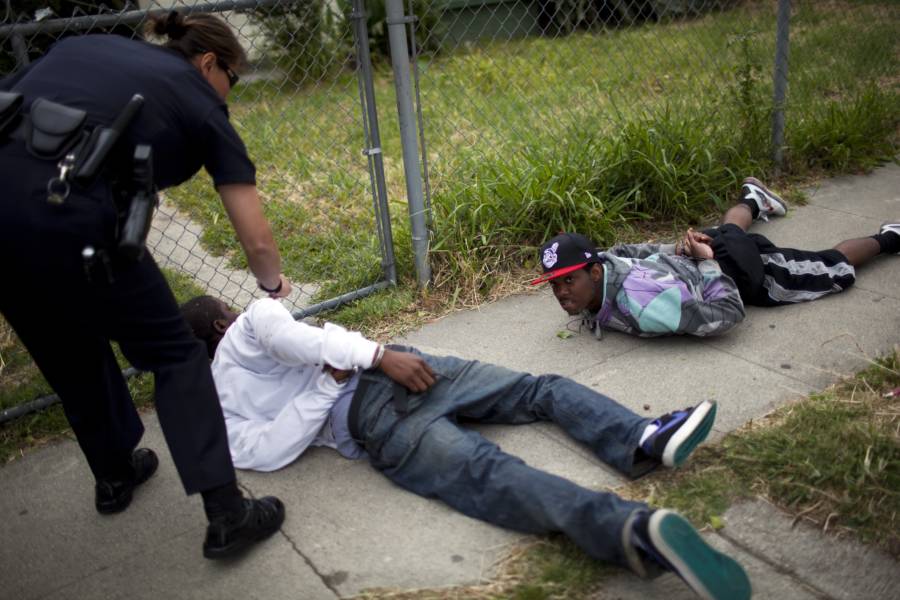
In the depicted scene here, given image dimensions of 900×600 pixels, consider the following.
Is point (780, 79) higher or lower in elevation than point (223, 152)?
lower

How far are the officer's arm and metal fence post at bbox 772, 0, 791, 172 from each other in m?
3.86

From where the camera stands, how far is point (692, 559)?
2.06 m

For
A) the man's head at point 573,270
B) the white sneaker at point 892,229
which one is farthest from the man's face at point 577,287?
the white sneaker at point 892,229

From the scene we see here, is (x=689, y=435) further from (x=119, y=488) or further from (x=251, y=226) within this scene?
(x=119, y=488)

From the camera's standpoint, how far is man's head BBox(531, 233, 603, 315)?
3.40 meters

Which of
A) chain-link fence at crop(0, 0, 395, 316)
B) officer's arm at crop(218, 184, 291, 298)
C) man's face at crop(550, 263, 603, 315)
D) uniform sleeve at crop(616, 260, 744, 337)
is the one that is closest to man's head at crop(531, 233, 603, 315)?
man's face at crop(550, 263, 603, 315)

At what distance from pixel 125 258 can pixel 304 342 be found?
0.77 m

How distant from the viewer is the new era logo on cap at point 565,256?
3.39m

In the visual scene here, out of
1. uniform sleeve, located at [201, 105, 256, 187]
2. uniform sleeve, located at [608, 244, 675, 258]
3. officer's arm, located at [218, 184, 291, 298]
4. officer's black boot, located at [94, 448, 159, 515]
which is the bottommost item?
officer's black boot, located at [94, 448, 159, 515]

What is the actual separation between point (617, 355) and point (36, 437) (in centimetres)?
240

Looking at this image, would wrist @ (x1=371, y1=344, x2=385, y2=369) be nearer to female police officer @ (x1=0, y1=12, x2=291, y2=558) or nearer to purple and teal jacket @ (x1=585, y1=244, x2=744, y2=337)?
female police officer @ (x1=0, y1=12, x2=291, y2=558)

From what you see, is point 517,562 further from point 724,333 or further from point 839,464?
point 724,333

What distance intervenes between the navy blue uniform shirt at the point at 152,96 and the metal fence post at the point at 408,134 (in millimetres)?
1583

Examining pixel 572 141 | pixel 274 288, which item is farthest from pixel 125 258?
pixel 572 141
